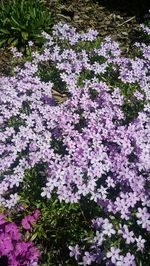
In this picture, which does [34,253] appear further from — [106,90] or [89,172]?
[106,90]

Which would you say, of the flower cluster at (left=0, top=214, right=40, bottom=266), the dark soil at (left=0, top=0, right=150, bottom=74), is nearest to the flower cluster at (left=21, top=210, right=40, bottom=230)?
the flower cluster at (left=0, top=214, right=40, bottom=266)

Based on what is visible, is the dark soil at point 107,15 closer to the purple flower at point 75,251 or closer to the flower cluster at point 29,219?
the flower cluster at point 29,219

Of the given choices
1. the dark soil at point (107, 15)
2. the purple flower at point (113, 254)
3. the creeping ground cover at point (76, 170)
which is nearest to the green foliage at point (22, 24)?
the dark soil at point (107, 15)

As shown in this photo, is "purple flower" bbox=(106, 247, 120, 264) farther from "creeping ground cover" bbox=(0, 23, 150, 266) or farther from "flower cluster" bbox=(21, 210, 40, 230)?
"flower cluster" bbox=(21, 210, 40, 230)

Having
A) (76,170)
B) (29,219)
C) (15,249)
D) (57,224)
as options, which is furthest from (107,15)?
(15,249)

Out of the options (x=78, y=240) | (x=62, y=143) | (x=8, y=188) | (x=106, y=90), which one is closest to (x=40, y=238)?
(x=78, y=240)

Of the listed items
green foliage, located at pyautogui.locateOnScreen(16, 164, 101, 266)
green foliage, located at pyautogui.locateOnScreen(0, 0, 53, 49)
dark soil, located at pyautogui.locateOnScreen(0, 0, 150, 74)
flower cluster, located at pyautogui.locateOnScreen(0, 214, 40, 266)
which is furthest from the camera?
dark soil, located at pyautogui.locateOnScreen(0, 0, 150, 74)

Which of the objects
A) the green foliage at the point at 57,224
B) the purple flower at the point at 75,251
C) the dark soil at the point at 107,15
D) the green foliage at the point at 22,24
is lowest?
the purple flower at the point at 75,251
